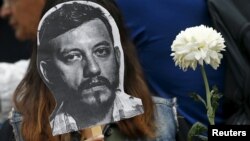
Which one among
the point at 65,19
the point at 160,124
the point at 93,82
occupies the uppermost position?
the point at 65,19

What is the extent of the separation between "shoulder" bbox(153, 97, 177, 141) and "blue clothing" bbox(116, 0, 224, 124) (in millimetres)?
279

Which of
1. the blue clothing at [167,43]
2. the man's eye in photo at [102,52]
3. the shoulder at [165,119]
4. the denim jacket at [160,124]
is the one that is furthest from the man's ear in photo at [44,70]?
the blue clothing at [167,43]

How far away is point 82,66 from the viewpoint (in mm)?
1629

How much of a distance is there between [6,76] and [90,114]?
1228mm

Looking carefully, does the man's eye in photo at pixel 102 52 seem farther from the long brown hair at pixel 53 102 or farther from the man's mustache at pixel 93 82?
the long brown hair at pixel 53 102

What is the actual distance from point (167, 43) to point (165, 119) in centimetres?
38

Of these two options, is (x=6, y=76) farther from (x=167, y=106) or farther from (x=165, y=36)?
(x=167, y=106)

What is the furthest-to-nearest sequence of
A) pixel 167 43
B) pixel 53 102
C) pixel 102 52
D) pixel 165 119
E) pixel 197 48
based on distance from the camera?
pixel 167 43
pixel 165 119
pixel 53 102
pixel 102 52
pixel 197 48

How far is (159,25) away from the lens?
2.20m

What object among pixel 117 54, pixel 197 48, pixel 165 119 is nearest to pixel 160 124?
pixel 165 119

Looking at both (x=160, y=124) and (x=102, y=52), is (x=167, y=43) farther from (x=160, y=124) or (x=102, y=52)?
(x=102, y=52)

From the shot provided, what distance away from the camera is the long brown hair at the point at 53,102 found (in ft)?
5.91

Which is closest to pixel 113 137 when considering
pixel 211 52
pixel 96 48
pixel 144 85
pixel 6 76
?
pixel 144 85

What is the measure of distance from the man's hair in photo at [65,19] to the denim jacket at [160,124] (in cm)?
27
